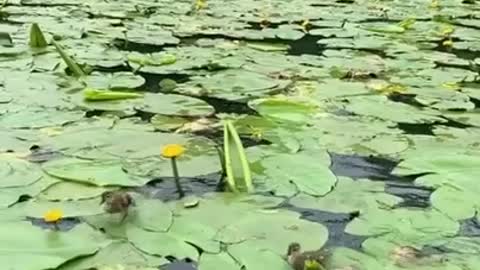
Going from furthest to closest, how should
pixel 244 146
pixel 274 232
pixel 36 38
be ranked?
pixel 36 38 < pixel 244 146 < pixel 274 232

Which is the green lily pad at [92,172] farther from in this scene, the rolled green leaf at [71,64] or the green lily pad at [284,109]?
the rolled green leaf at [71,64]

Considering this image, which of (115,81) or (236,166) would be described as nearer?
(236,166)

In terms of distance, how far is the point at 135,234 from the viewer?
114 centimetres

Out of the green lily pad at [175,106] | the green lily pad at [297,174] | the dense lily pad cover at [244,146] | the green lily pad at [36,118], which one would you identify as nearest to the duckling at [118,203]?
the dense lily pad cover at [244,146]

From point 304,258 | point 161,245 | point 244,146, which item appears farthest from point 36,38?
point 304,258

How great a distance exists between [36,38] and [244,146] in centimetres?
107

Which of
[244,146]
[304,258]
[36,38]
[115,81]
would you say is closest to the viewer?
[304,258]

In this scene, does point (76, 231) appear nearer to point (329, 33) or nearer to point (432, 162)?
point (432, 162)

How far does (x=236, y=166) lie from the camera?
4.50 feet

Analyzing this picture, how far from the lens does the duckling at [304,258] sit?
3.32ft

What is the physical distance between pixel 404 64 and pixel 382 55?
18 centimetres

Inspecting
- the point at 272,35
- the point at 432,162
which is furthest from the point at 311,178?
the point at 272,35

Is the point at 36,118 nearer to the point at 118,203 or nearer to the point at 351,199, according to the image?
the point at 118,203

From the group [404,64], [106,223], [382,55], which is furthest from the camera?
[382,55]
